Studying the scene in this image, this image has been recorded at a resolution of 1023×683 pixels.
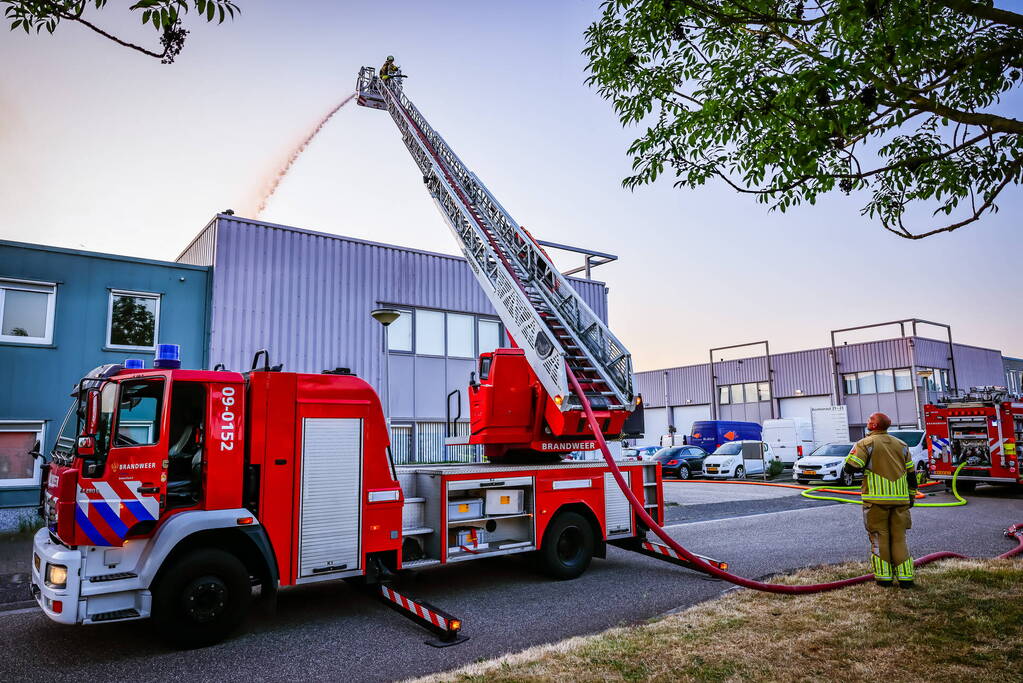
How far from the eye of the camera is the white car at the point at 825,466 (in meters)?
23.4

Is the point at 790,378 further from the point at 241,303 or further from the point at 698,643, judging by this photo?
the point at 698,643

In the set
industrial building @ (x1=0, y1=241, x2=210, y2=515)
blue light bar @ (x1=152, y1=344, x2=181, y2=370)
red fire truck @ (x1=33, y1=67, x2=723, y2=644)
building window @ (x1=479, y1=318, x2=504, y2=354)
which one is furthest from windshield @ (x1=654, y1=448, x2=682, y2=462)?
blue light bar @ (x1=152, y1=344, x2=181, y2=370)

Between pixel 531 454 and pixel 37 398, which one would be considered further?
pixel 37 398

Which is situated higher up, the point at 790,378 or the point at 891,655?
the point at 790,378

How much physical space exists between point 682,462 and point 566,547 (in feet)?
68.0

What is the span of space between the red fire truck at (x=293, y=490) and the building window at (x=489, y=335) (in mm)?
9535

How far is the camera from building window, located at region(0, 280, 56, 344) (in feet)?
43.0

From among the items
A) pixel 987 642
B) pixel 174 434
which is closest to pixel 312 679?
pixel 174 434

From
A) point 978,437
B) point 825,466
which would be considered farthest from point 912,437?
point 978,437

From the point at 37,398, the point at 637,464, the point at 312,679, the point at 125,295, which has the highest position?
the point at 125,295

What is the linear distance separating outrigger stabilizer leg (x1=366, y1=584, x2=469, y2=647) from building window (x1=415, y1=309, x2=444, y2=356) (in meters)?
11.4

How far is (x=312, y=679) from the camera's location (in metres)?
5.36

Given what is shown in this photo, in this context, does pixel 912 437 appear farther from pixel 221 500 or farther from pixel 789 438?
pixel 221 500

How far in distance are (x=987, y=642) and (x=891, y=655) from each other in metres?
0.86
